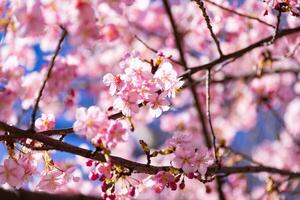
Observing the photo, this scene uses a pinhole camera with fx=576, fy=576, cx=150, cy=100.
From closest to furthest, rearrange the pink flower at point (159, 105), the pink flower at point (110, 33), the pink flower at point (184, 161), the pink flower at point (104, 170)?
the pink flower at point (104, 170) < the pink flower at point (184, 161) < the pink flower at point (159, 105) < the pink flower at point (110, 33)

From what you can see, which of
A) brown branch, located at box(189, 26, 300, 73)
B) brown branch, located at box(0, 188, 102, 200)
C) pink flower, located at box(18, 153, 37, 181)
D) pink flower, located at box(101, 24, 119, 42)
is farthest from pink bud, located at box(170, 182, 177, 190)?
pink flower, located at box(101, 24, 119, 42)

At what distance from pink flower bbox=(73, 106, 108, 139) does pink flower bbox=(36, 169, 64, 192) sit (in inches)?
14.2

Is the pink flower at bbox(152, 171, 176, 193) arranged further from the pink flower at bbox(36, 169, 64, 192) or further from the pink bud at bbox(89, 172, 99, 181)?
the pink flower at bbox(36, 169, 64, 192)

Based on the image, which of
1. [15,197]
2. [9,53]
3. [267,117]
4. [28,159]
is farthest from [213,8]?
[267,117]

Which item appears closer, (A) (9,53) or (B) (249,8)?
(A) (9,53)

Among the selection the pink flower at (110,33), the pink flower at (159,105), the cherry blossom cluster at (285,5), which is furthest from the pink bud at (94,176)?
the pink flower at (110,33)

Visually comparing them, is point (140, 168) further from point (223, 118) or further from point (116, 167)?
point (223, 118)

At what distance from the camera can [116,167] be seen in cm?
195

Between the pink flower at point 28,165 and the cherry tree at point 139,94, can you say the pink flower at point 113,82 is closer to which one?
the cherry tree at point 139,94

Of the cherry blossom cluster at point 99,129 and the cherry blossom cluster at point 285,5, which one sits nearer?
the cherry blossom cluster at point 99,129

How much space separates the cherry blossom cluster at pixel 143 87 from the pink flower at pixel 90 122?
225 mm

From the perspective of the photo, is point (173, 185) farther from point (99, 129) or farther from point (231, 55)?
point (231, 55)

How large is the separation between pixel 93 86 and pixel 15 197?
404 centimetres

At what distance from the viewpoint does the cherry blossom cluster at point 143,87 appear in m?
2.07
